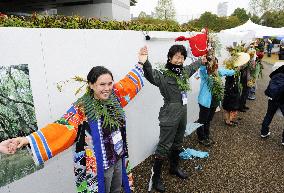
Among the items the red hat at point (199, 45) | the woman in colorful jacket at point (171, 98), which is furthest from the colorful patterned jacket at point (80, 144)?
the red hat at point (199, 45)

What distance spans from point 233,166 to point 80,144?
3.26 meters

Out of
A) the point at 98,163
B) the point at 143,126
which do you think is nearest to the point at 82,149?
the point at 98,163

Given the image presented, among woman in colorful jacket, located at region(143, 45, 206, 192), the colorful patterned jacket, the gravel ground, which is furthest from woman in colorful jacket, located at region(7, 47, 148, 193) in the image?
the gravel ground

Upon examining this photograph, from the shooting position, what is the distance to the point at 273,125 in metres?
7.25

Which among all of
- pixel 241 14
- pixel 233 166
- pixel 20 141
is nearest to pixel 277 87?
pixel 233 166

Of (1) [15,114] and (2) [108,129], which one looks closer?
(2) [108,129]

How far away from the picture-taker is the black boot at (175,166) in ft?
15.0

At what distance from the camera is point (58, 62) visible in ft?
10.7

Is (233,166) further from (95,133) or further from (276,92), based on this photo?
(95,133)

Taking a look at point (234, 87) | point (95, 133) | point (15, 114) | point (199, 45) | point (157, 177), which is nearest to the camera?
point (95, 133)

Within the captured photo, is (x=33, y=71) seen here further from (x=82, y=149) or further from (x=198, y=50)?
(x=198, y=50)

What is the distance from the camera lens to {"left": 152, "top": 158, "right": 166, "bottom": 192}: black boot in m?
4.22

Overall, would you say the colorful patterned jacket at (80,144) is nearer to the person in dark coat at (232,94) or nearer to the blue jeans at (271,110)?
the blue jeans at (271,110)

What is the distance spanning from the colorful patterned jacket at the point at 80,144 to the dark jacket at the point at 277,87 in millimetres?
4037
